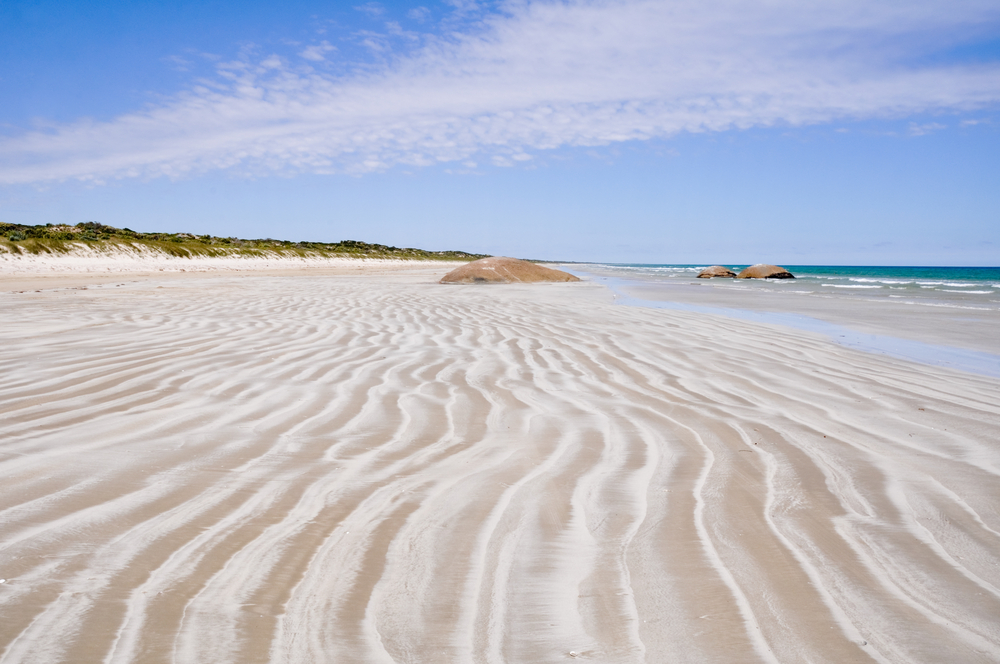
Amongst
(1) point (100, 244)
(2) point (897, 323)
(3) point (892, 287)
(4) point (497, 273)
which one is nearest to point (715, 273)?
(3) point (892, 287)

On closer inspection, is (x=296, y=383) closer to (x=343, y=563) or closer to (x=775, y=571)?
(x=343, y=563)

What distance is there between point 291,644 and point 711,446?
7.61 ft

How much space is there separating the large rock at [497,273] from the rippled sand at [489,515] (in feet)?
50.9

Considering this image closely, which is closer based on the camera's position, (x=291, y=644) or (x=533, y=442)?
(x=291, y=644)

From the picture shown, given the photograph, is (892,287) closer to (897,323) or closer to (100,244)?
(897,323)

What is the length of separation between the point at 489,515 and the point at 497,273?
18928 mm

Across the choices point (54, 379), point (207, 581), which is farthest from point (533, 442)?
point (54, 379)

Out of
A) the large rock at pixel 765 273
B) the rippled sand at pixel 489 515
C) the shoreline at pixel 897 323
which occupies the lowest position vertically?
the rippled sand at pixel 489 515

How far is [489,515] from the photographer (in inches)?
91.0

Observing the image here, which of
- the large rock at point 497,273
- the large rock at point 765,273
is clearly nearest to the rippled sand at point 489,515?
the large rock at point 497,273

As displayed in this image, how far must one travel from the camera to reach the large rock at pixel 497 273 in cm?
2055

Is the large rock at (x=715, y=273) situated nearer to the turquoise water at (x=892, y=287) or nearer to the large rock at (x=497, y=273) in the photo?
the turquoise water at (x=892, y=287)

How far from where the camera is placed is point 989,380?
5195 mm

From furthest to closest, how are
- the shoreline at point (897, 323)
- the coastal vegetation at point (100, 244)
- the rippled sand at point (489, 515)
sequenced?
the coastal vegetation at point (100, 244), the shoreline at point (897, 323), the rippled sand at point (489, 515)
